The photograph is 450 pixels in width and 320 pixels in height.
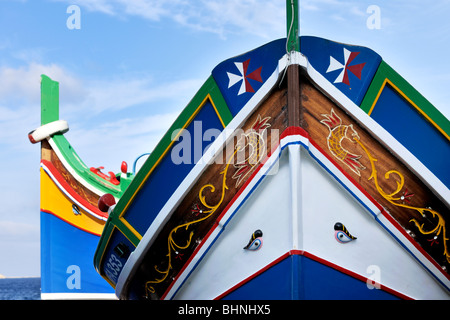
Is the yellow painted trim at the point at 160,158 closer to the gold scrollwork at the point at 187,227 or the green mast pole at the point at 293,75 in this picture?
the gold scrollwork at the point at 187,227

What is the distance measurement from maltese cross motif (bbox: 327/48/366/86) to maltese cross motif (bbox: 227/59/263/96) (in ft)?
1.92

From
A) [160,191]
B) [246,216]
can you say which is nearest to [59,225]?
[160,191]

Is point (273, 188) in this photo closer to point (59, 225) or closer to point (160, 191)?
point (160, 191)

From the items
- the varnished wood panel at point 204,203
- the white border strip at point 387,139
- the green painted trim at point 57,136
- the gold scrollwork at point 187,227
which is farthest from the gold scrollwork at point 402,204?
the green painted trim at point 57,136

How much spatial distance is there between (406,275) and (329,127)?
4.20 ft

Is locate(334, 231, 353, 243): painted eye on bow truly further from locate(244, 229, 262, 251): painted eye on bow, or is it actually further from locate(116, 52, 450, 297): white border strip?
locate(244, 229, 262, 251): painted eye on bow

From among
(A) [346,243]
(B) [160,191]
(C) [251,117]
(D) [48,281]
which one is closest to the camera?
(A) [346,243]

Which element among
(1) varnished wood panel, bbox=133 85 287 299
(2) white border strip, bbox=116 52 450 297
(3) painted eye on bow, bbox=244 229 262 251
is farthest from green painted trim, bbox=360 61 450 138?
(3) painted eye on bow, bbox=244 229 262 251

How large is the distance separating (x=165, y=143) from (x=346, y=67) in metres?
1.65

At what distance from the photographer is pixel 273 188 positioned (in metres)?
4.41

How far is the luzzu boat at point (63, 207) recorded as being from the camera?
10039mm

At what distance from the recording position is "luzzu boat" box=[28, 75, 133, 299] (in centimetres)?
1004

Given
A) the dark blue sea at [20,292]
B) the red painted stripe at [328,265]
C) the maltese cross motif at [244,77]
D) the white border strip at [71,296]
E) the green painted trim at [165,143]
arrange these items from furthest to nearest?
the dark blue sea at [20,292] → the white border strip at [71,296] → the green painted trim at [165,143] → the maltese cross motif at [244,77] → the red painted stripe at [328,265]
